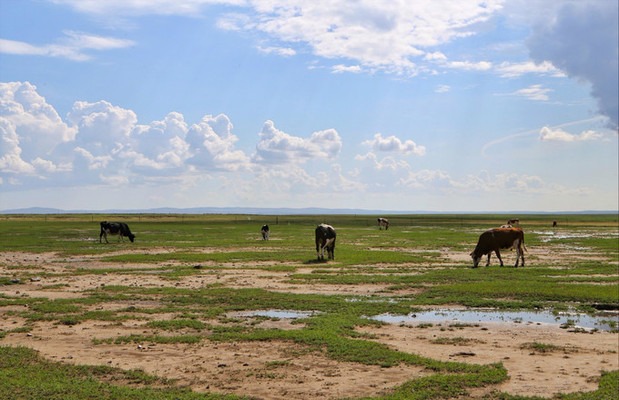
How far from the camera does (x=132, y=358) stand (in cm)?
1148

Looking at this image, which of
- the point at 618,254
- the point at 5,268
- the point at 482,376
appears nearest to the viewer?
the point at 482,376

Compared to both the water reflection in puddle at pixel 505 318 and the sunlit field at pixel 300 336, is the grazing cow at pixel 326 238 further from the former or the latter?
the water reflection in puddle at pixel 505 318

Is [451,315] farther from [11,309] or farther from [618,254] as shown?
[618,254]

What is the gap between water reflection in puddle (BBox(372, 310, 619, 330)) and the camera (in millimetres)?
15469

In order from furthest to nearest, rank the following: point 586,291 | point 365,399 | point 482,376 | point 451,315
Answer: point 586,291
point 451,315
point 482,376
point 365,399

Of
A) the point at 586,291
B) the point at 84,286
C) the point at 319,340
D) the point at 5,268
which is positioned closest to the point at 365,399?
the point at 319,340

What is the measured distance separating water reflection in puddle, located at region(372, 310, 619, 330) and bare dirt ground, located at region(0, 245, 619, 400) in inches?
25.9

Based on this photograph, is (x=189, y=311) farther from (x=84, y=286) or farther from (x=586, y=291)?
(x=586, y=291)

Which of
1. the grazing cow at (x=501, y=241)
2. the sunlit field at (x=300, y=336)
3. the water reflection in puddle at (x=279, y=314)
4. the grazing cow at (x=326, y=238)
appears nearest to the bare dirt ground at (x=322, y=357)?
the sunlit field at (x=300, y=336)

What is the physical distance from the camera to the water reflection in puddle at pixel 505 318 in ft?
50.8

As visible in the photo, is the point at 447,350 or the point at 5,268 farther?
the point at 5,268

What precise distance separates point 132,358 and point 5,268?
2100 centimetres

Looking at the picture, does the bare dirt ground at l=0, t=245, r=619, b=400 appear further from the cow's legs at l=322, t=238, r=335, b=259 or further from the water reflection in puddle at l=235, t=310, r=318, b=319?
the cow's legs at l=322, t=238, r=335, b=259

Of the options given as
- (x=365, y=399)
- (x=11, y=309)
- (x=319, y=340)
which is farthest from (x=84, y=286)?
(x=365, y=399)
